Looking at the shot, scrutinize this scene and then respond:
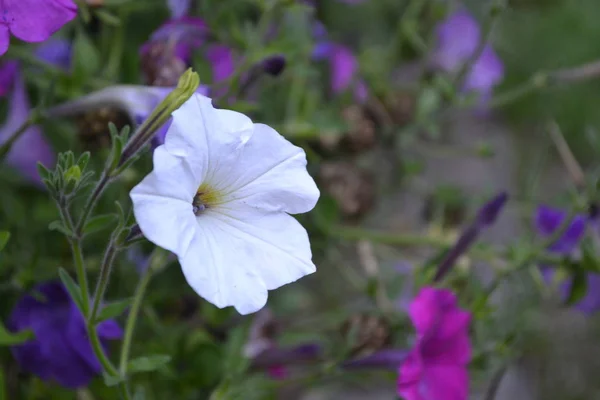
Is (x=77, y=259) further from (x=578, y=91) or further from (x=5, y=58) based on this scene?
(x=578, y=91)

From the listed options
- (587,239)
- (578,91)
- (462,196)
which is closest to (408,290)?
(462,196)

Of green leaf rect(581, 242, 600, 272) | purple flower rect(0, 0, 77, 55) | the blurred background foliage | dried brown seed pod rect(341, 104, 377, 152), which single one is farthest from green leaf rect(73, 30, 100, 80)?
green leaf rect(581, 242, 600, 272)

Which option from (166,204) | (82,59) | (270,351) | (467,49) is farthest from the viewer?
(467,49)

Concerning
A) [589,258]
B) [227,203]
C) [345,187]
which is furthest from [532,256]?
[227,203]

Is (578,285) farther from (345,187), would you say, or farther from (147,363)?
(147,363)

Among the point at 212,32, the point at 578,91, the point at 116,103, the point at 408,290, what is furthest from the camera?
the point at 578,91
